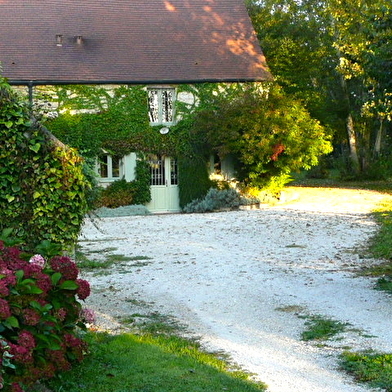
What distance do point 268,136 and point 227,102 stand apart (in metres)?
2.32

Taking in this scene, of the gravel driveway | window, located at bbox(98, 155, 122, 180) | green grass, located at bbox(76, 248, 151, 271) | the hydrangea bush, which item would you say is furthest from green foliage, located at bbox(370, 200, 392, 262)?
window, located at bbox(98, 155, 122, 180)

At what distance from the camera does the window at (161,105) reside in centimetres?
2605

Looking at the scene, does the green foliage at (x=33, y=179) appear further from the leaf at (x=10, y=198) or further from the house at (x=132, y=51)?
the house at (x=132, y=51)

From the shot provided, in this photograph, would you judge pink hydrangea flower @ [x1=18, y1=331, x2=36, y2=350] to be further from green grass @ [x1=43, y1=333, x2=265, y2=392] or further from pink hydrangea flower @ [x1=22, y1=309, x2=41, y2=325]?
green grass @ [x1=43, y1=333, x2=265, y2=392]

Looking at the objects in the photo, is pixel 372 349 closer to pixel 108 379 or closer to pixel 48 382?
pixel 108 379

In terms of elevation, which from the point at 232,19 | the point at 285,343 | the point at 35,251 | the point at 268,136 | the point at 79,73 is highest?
the point at 232,19

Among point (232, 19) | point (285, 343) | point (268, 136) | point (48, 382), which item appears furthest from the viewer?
point (232, 19)

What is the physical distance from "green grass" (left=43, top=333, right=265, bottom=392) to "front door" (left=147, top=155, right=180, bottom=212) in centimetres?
1839

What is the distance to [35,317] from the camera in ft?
18.2

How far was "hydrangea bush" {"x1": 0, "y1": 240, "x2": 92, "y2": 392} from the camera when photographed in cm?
529

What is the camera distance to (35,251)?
7227mm

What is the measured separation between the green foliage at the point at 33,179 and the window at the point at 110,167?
18315mm

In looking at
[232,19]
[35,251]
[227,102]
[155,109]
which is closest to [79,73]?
[155,109]

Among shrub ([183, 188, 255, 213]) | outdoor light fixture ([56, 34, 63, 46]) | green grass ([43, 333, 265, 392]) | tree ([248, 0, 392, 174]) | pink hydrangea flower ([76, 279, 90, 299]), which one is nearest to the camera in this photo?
green grass ([43, 333, 265, 392])
